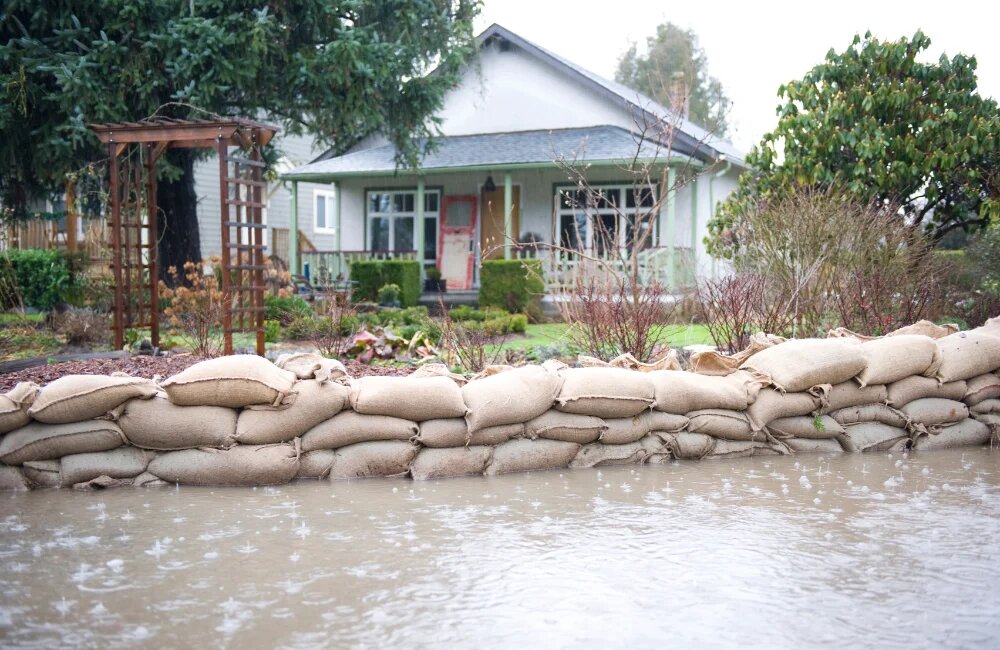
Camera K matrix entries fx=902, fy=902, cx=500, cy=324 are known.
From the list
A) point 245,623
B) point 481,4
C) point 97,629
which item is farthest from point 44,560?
point 481,4

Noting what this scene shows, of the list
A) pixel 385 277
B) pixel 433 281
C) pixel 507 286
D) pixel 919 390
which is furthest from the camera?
pixel 433 281

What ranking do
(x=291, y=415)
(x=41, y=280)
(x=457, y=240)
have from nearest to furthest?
(x=291, y=415), (x=41, y=280), (x=457, y=240)

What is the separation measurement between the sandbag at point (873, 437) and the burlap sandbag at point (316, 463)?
10.5 feet

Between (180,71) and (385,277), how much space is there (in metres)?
5.18

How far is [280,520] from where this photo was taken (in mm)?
3984

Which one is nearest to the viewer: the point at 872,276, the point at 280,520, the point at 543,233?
the point at 280,520

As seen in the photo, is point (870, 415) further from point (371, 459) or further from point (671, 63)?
point (671, 63)

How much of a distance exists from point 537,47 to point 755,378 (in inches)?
536

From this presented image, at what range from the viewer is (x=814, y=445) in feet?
18.5

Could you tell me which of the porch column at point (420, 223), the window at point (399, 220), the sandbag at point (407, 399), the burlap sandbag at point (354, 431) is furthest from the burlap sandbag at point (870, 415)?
the window at point (399, 220)

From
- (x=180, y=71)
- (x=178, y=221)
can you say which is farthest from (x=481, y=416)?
(x=178, y=221)

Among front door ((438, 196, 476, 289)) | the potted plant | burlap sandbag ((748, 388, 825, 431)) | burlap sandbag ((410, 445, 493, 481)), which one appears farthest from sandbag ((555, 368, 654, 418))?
front door ((438, 196, 476, 289))

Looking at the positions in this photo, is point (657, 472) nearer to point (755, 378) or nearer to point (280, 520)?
point (755, 378)

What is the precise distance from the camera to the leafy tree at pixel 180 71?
39.5ft
